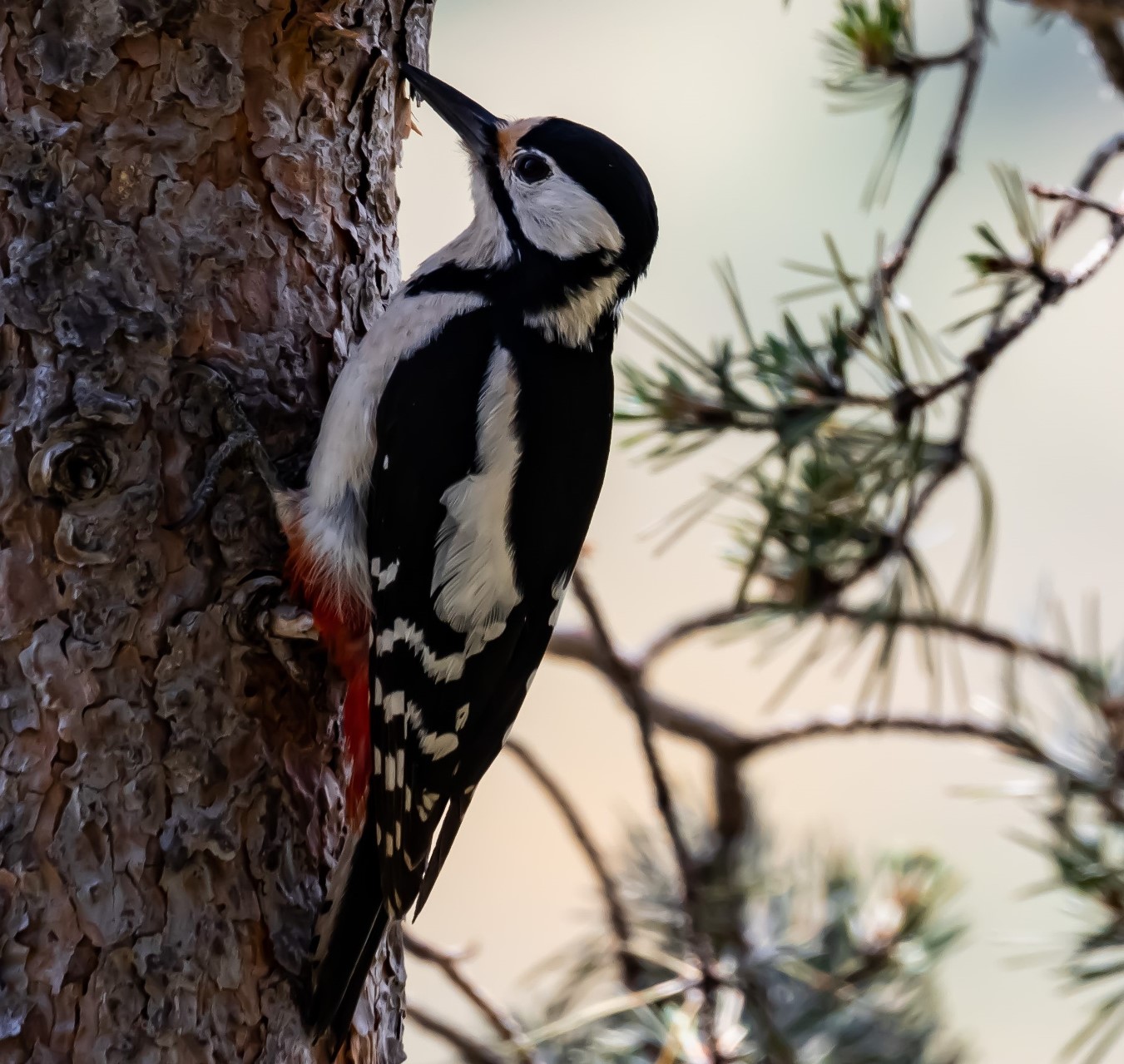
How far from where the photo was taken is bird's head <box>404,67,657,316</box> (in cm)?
119

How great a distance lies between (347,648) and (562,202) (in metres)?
0.50

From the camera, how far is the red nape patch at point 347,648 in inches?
38.3

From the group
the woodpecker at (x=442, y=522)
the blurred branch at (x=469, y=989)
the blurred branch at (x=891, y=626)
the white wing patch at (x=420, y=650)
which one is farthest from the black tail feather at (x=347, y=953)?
the blurred branch at (x=891, y=626)

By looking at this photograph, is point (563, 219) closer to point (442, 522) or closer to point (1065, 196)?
point (442, 522)

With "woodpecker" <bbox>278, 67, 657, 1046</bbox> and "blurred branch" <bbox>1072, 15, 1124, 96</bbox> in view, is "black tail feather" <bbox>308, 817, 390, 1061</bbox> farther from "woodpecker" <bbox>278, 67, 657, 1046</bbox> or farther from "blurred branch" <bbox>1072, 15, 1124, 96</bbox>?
"blurred branch" <bbox>1072, 15, 1124, 96</bbox>

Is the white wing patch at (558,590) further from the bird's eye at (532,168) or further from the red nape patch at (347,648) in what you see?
the bird's eye at (532,168)

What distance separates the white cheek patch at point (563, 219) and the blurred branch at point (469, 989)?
72 centimetres

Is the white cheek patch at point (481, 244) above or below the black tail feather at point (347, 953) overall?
above

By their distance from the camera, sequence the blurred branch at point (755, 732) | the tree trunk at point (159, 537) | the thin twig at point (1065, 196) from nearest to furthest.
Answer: the tree trunk at point (159, 537) < the thin twig at point (1065, 196) < the blurred branch at point (755, 732)

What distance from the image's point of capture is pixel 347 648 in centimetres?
101

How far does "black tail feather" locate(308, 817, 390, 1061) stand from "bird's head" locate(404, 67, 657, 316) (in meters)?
0.61

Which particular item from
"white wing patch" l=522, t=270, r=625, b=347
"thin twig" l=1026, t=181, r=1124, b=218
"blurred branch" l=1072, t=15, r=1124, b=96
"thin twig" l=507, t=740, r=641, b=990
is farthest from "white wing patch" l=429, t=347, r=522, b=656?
"blurred branch" l=1072, t=15, r=1124, b=96

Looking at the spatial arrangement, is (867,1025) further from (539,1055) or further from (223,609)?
(223,609)

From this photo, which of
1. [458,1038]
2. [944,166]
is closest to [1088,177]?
[944,166]
